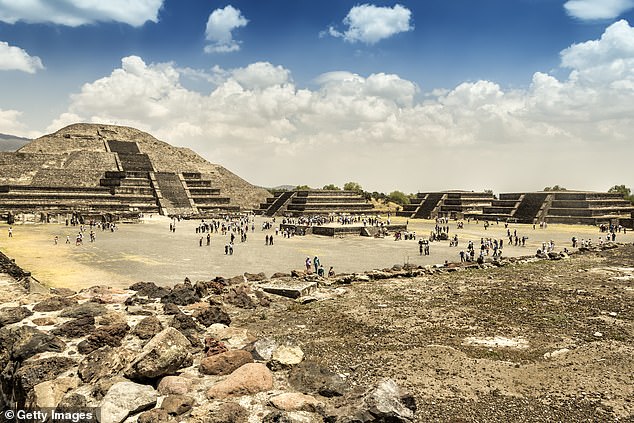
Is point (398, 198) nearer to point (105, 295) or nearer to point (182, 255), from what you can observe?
point (182, 255)

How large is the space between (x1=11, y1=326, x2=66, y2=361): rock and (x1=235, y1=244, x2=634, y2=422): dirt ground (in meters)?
3.75

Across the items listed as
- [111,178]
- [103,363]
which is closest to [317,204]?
[111,178]

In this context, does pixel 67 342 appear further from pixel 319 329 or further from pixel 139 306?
pixel 319 329

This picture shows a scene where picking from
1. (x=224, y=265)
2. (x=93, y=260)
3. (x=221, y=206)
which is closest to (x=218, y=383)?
(x=224, y=265)

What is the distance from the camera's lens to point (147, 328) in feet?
26.3

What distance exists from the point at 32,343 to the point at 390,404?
221 inches

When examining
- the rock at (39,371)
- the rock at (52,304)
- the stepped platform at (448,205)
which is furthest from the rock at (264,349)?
the stepped platform at (448,205)

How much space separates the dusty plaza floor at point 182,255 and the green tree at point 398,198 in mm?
58668

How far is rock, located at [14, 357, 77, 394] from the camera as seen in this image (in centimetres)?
621

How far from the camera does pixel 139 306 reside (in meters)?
10.2

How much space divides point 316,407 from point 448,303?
751cm

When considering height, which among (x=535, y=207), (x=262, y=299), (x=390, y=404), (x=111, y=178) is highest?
(x=111, y=178)

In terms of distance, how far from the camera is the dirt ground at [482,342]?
249 inches

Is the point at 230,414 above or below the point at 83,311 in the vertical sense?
below
